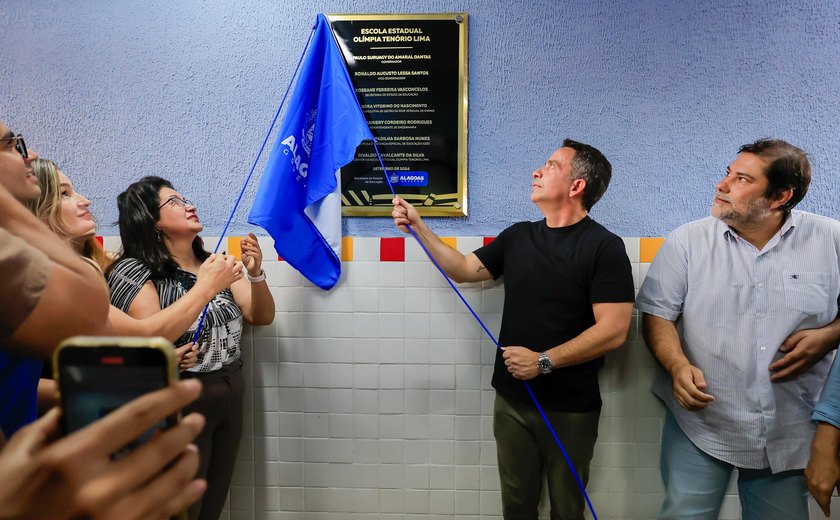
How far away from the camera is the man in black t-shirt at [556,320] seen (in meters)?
1.78

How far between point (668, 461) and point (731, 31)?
1734 mm

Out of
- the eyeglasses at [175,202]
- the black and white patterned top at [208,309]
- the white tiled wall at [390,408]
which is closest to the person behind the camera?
the black and white patterned top at [208,309]

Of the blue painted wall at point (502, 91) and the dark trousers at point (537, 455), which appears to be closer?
the dark trousers at point (537, 455)

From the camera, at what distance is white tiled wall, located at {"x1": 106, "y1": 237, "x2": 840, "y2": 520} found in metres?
2.14

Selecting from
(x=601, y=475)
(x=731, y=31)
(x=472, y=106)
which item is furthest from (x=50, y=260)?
(x=731, y=31)

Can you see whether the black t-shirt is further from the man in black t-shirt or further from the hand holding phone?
the hand holding phone

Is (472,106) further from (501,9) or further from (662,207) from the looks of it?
(662,207)

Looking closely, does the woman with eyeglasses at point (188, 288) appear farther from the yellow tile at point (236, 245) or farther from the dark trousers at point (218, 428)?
the yellow tile at point (236, 245)

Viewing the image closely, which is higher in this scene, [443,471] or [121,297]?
[121,297]

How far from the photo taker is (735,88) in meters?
2.02

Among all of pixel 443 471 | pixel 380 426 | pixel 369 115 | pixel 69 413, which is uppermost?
pixel 369 115

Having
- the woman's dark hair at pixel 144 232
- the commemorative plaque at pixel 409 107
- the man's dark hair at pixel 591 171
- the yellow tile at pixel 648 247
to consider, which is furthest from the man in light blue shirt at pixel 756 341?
the woman's dark hair at pixel 144 232

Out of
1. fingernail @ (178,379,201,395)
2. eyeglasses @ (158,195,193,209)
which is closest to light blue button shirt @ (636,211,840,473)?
fingernail @ (178,379,201,395)

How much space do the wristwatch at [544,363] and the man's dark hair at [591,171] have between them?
2.00ft
